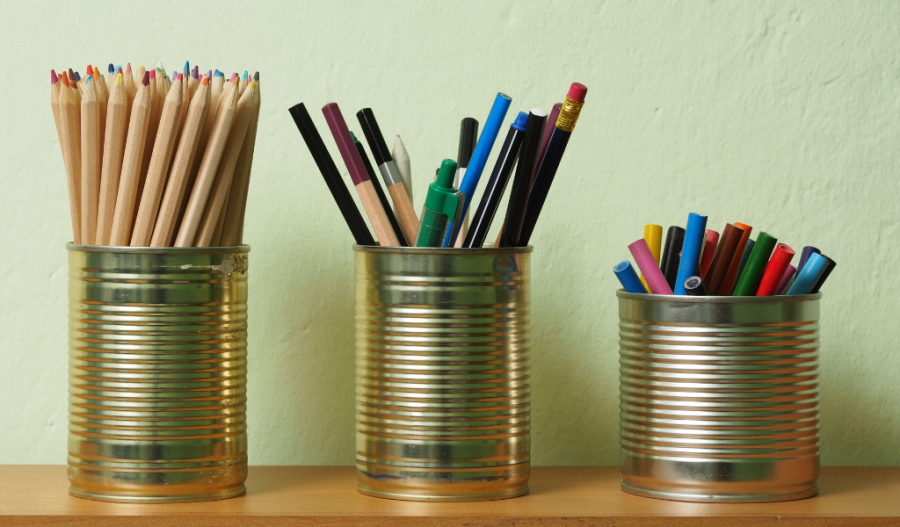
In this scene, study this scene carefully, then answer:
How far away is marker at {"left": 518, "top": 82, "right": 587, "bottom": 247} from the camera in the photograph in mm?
550

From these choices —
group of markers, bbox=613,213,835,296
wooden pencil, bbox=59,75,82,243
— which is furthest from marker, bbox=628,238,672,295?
wooden pencil, bbox=59,75,82,243

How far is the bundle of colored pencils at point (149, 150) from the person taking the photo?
1.78 feet

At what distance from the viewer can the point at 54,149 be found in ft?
2.33

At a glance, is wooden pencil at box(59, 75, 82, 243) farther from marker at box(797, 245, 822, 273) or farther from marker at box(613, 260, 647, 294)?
marker at box(797, 245, 822, 273)

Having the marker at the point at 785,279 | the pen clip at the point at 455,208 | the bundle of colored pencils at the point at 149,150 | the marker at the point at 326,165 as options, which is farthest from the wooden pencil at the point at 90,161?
the marker at the point at 785,279

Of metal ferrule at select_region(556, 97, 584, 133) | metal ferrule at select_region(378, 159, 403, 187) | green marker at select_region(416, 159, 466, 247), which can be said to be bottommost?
green marker at select_region(416, 159, 466, 247)

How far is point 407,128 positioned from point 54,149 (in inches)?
11.2

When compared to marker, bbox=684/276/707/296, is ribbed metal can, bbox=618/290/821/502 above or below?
below

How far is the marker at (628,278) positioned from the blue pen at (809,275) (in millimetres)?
95

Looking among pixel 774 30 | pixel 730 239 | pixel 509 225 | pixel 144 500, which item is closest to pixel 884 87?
pixel 774 30

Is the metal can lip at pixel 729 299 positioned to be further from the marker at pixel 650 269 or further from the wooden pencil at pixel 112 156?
the wooden pencil at pixel 112 156

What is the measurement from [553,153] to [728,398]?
0.19m

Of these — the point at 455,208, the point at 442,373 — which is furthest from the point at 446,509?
the point at 455,208

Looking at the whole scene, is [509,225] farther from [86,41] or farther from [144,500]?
[86,41]
